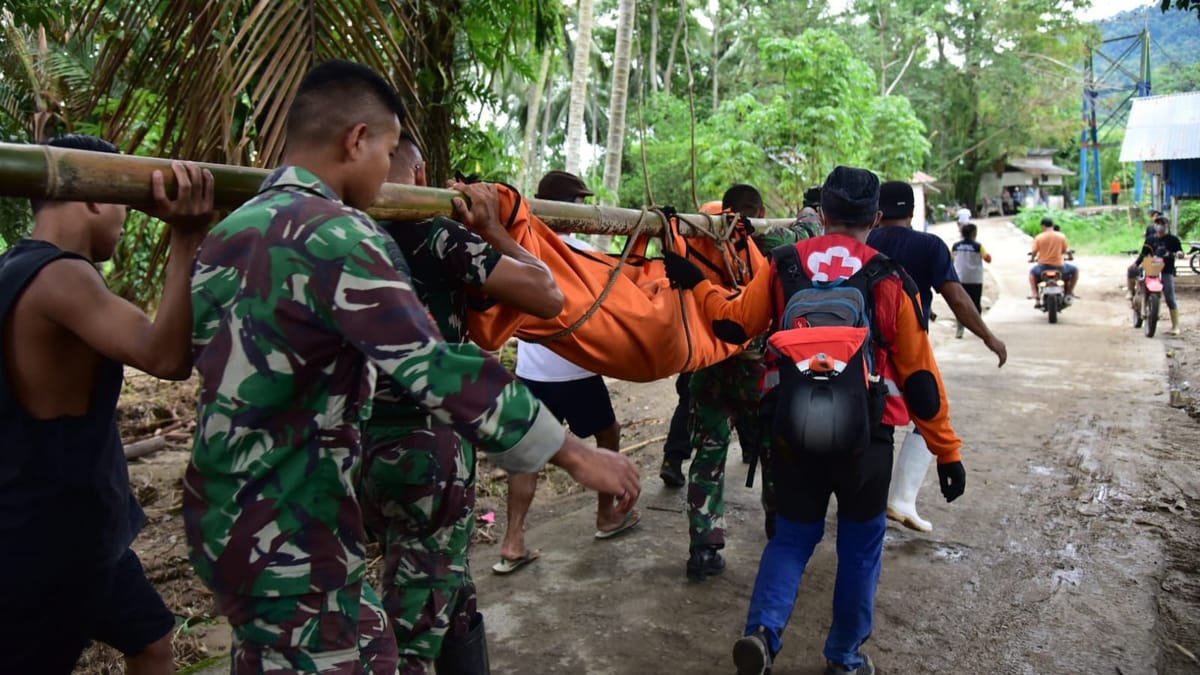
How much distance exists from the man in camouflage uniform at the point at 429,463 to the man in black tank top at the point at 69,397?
0.62 meters

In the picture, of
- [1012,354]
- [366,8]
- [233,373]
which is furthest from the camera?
[1012,354]

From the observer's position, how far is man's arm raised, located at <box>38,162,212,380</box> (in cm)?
173

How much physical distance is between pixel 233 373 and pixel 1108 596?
369 centimetres

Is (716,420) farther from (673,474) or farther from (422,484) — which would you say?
(422,484)

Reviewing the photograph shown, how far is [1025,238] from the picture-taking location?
28406mm

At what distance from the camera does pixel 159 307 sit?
1.79 metres

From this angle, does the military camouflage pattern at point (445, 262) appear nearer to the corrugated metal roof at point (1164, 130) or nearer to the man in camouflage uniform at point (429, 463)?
the man in camouflage uniform at point (429, 463)

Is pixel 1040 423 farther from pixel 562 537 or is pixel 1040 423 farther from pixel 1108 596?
pixel 562 537

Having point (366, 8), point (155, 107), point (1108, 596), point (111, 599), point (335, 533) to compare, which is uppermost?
point (366, 8)

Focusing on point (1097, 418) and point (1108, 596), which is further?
point (1097, 418)

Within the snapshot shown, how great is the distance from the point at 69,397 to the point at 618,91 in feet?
28.1

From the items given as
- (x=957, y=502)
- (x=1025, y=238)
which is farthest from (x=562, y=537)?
(x=1025, y=238)

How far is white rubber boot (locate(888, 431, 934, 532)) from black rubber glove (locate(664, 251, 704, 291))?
1.87 m

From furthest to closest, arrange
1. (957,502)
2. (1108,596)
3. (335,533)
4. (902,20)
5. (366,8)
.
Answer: (902,20) → (957,502) → (1108,596) → (366,8) → (335,533)
